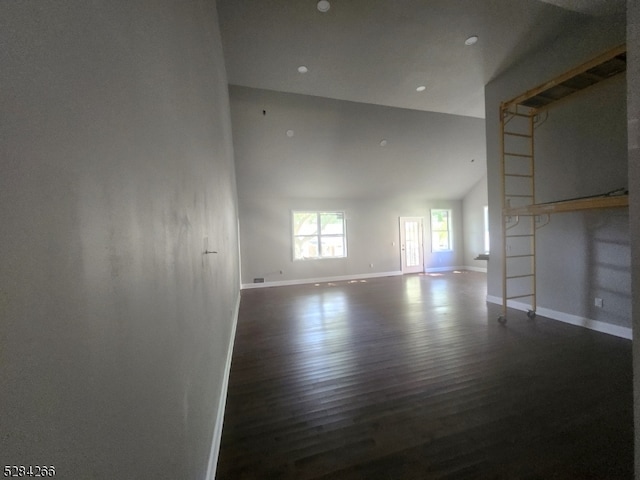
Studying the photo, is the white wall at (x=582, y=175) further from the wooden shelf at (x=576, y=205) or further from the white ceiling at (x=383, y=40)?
the wooden shelf at (x=576, y=205)

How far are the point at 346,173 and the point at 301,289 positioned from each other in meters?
3.26

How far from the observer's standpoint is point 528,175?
3.89 meters

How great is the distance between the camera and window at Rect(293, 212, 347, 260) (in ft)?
26.2

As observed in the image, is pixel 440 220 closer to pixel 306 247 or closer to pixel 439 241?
pixel 439 241

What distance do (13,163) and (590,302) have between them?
4956 millimetres

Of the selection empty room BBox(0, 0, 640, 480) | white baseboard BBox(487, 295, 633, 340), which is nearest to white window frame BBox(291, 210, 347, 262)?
empty room BBox(0, 0, 640, 480)

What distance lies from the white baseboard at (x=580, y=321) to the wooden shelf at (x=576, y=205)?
1.30 meters

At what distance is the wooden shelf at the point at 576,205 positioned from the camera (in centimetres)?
258

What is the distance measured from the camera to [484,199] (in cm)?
868

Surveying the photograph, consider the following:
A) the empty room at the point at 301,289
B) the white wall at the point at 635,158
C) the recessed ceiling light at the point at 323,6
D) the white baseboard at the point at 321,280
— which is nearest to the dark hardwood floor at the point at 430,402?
the empty room at the point at 301,289

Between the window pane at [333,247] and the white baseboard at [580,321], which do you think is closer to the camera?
the white baseboard at [580,321]

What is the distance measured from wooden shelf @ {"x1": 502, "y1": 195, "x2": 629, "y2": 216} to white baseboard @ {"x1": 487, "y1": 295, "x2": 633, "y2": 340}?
1.30 metres

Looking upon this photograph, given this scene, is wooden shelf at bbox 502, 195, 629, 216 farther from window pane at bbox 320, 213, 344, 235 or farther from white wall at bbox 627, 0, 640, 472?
window pane at bbox 320, 213, 344, 235

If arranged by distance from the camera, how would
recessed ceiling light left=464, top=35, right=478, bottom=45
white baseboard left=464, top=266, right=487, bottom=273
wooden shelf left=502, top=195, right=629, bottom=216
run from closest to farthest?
wooden shelf left=502, top=195, right=629, bottom=216, recessed ceiling light left=464, top=35, right=478, bottom=45, white baseboard left=464, top=266, right=487, bottom=273
